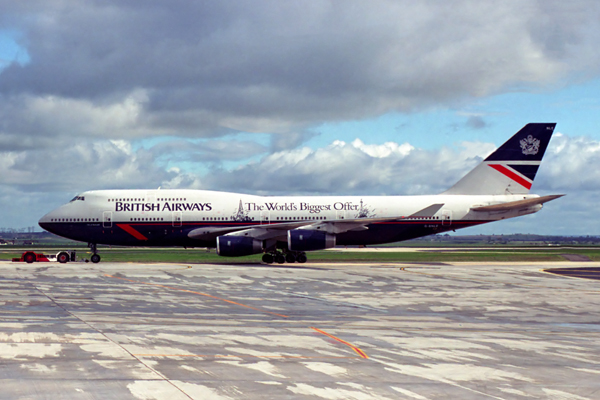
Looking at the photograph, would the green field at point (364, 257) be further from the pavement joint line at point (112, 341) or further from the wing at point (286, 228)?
the pavement joint line at point (112, 341)

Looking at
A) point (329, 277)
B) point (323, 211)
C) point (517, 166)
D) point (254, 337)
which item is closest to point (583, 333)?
point (254, 337)

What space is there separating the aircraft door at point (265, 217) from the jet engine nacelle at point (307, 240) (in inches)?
126

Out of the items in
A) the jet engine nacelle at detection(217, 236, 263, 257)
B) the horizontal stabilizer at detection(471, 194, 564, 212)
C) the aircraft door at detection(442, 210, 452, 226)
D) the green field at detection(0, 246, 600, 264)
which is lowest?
the green field at detection(0, 246, 600, 264)

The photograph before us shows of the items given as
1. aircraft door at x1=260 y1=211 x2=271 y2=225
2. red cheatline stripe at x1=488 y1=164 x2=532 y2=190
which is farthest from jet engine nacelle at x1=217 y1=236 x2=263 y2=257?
red cheatline stripe at x1=488 y1=164 x2=532 y2=190

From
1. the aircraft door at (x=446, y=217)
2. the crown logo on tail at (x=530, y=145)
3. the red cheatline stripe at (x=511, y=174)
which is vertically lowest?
the aircraft door at (x=446, y=217)

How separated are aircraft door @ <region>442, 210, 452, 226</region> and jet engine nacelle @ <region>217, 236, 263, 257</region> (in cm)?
1433

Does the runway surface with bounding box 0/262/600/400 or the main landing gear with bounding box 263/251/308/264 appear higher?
the main landing gear with bounding box 263/251/308/264

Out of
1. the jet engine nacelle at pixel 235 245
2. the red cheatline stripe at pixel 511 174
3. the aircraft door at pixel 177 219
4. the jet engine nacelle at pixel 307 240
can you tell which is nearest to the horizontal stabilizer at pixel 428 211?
the red cheatline stripe at pixel 511 174

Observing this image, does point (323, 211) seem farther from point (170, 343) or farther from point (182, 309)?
point (170, 343)

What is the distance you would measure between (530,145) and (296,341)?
39.3m

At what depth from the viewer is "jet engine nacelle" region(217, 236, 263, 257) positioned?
4184 cm

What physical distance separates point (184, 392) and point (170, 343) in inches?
171

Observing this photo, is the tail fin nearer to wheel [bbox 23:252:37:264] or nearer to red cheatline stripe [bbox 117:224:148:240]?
red cheatline stripe [bbox 117:224:148:240]

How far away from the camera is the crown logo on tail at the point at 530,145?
4769 centimetres
